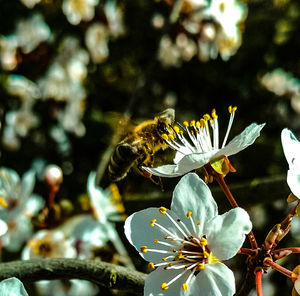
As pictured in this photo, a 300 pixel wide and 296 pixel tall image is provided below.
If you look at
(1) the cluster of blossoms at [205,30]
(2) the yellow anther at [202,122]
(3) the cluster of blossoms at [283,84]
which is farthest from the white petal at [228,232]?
(3) the cluster of blossoms at [283,84]

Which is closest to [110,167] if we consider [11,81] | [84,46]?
[11,81]

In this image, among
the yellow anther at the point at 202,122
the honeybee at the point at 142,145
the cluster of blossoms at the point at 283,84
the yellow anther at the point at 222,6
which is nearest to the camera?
the yellow anther at the point at 202,122

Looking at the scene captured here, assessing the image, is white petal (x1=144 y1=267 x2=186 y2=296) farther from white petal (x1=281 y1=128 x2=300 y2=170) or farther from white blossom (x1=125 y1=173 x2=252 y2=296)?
white petal (x1=281 y1=128 x2=300 y2=170)

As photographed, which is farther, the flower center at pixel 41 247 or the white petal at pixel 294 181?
the flower center at pixel 41 247

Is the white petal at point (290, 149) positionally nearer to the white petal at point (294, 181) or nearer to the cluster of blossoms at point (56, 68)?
the white petal at point (294, 181)

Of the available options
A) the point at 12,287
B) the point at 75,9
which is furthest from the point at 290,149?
the point at 75,9
